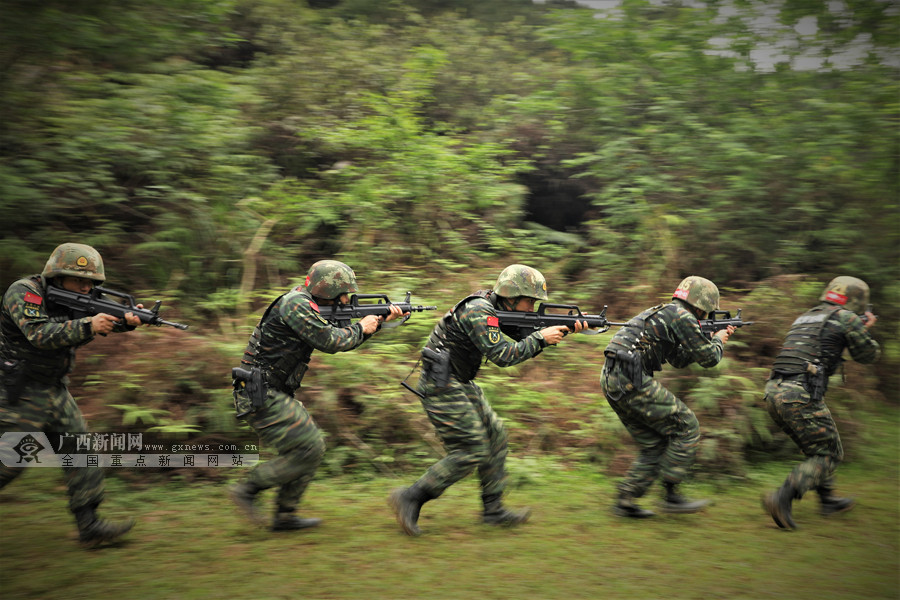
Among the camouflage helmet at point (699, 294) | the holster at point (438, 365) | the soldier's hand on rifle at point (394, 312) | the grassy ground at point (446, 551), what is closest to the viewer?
the grassy ground at point (446, 551)

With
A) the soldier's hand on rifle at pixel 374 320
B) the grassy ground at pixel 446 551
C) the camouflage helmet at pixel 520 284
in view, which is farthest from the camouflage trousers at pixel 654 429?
the soldier's hand on rifle at pixel 374 320

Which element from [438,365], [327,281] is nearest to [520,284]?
[438,365]

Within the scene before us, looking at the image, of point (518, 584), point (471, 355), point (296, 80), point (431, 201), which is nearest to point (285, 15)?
point (296, 80)

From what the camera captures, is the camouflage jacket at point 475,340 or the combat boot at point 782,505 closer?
the camouflage jacket at point 475,340

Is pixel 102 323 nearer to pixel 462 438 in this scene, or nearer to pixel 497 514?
pixel 462 438

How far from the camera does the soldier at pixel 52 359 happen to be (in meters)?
5.17

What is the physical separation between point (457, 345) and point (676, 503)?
2.59m

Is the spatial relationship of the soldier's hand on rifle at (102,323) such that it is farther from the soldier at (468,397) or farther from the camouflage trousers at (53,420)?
the soldier at (468,397)

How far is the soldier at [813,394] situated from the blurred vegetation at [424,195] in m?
A: 1.55

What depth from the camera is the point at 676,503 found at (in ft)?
21.2

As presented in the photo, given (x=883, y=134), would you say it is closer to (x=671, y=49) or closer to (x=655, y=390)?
(x=671, y=49)

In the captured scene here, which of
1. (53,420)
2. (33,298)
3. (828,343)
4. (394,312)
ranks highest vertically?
(33,298)

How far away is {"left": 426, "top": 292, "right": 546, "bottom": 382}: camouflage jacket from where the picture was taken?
5770mm

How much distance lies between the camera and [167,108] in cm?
948
